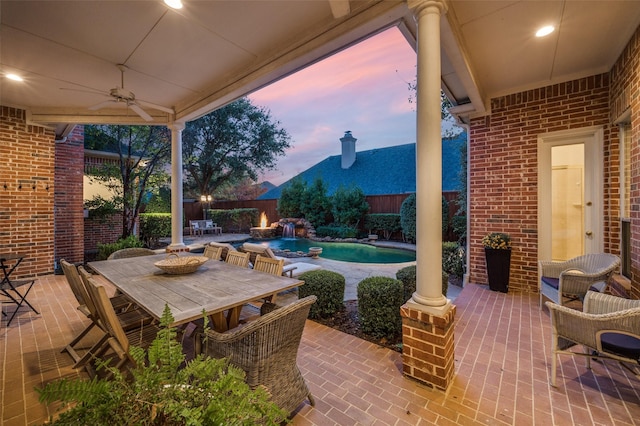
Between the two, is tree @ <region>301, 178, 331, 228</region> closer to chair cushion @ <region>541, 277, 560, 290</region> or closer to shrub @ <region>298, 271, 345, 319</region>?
shrub @ <region>298, 271, 345, 319</region>

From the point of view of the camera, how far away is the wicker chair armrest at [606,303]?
2.09 m

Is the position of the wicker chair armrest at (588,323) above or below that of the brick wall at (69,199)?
below

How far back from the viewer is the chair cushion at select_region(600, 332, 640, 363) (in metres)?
1.84

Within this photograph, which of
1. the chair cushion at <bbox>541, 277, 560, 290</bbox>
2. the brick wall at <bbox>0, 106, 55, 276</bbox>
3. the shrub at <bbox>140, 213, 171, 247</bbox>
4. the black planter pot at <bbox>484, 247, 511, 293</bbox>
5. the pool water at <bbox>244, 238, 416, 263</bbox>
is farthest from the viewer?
the shrub at <bbox>140, 213, 171, 247</bbox>

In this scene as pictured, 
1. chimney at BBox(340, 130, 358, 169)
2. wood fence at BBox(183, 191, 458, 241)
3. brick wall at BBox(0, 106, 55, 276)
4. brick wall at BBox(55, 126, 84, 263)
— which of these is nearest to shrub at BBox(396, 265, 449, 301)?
wood fence at BBox(183, 191, 458, 241)

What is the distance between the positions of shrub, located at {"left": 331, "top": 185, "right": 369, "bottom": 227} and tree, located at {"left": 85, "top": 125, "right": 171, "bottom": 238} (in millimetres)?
7599

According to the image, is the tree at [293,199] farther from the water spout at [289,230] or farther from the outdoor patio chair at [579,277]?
the outdoor patio chair at [579,277]

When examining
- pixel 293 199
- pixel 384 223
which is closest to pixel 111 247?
pixel 293 199

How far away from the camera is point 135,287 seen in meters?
2.40

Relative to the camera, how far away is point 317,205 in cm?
1393

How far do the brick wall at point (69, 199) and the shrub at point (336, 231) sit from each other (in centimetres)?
906

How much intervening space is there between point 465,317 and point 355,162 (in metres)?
18.2

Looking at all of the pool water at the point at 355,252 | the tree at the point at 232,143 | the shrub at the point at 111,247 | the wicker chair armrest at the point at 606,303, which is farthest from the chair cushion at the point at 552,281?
the tree at the point at 232,143

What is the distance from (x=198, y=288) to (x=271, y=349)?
106 centimetres
